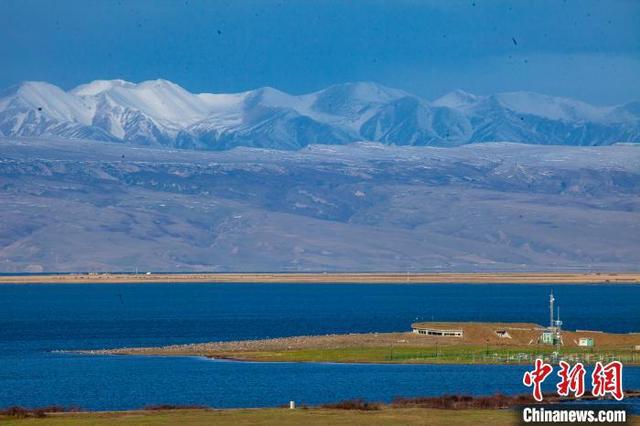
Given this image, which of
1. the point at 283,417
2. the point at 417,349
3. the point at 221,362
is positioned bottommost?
the point at 283,417

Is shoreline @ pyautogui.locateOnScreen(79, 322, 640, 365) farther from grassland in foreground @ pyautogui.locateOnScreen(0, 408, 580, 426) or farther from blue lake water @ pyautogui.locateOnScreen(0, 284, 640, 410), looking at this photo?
grassland in foreground @ pyautogui.locateOnScreen(0, 408, 580, 426)

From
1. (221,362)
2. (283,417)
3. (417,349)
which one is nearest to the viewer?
(283,417)

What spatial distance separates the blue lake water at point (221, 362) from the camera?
77938 millimetres

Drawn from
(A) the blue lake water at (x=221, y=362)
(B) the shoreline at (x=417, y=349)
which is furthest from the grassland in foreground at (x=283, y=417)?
(B) the shoreline at (x=417, y=349)

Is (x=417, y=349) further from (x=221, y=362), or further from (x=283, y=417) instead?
(x=283, y=417)

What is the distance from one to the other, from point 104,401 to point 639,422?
26450 mm

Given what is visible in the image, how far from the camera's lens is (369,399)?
7412cm

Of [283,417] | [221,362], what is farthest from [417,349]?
[283,417]

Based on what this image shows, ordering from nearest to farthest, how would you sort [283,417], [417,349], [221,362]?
[283,417] < [221,362] < [417,349]

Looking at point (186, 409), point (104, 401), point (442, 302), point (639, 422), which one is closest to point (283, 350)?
point (104, 401)

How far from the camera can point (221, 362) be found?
9794 centimetres

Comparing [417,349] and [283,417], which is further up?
[417,349]

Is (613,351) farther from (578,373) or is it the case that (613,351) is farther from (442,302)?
(442,302)

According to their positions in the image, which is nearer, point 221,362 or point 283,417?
point 283,417
